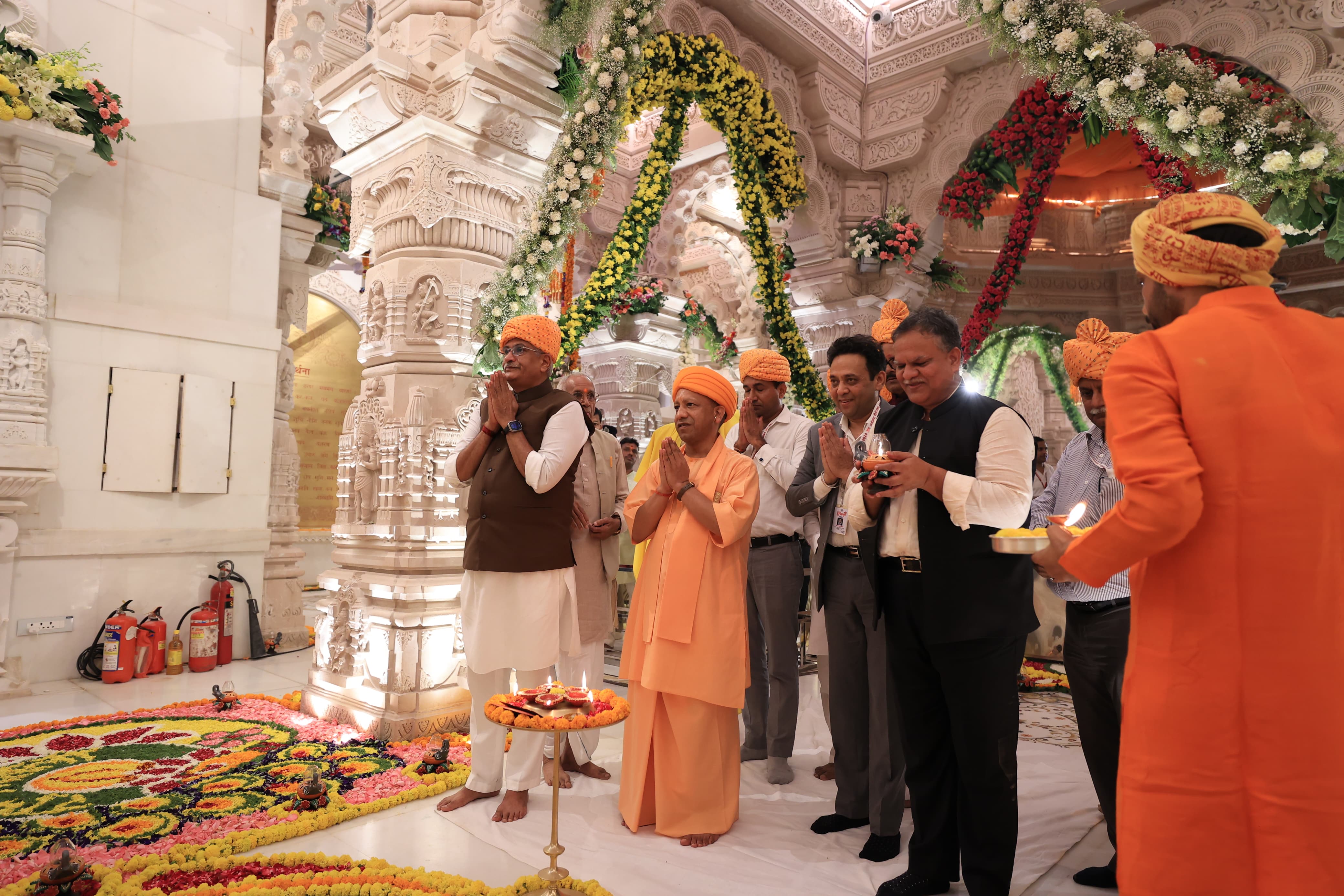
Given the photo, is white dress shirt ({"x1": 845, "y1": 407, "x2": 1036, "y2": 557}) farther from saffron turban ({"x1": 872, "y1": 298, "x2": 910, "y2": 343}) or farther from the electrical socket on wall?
the electrical socket on wall

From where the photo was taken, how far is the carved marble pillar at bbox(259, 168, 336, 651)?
653 centimetres

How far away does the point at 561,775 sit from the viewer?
3439 mm

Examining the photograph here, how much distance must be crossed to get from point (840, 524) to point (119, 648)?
4.95 meters

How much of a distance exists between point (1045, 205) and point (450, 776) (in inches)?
485

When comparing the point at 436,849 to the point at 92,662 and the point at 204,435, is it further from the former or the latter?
the point at 204,435

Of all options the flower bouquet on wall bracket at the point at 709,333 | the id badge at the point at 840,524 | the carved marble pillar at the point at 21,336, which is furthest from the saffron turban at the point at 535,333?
the flower bouquet on wall bracket at the point at 709,333

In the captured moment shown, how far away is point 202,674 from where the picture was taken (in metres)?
5.60

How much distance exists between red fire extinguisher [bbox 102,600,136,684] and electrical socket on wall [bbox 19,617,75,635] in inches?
7.7

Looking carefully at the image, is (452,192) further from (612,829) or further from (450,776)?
(612,829)

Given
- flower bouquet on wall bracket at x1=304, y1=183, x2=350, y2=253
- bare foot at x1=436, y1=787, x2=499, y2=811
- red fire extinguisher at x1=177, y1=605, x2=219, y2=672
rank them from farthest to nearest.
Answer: flower bouquet on wall bracket at x1=304, y1=183, x2=350, y2=253 → red fire extinguisher at x1=177, y1=605, x2=219, y2=672 → bare foot at x1=436, y1=787, x2=499, y2=811

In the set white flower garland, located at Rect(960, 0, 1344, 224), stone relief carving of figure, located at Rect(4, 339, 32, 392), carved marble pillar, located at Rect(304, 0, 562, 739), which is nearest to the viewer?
white flower garland, located at Rect(960, 0, 1344, 224)

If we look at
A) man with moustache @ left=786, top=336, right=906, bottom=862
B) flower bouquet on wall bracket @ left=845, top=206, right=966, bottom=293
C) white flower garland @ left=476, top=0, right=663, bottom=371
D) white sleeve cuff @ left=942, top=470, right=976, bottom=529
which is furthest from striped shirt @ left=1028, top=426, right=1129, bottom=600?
flower bouquet on wall bracket @ left=845, top=206, right=966, bottom=293

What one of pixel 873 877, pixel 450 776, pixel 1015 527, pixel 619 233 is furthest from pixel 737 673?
pixel 619 233

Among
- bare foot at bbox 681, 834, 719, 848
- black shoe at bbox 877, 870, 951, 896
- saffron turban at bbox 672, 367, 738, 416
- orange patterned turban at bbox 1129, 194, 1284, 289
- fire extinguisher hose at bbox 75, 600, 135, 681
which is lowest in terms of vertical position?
fire extinguisher hose at bbox 75, 600, 135, 681
